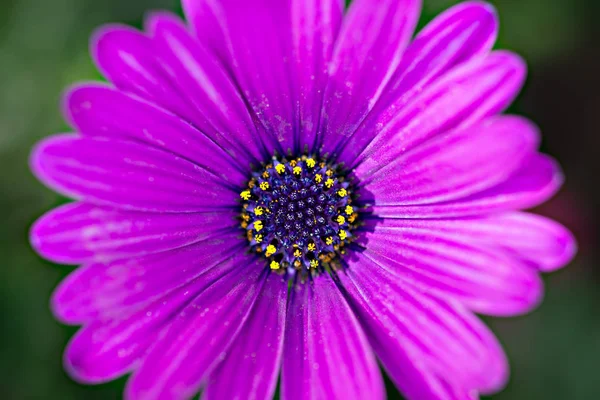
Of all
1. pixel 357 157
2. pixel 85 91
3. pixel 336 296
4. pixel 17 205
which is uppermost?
pixel 17 205

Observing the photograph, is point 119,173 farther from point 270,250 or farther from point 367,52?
point 367,52

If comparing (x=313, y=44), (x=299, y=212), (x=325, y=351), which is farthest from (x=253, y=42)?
(x=325, y=351)

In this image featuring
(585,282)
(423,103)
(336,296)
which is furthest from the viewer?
(585,282)

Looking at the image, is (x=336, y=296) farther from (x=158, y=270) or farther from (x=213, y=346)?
(x=158, y=270)

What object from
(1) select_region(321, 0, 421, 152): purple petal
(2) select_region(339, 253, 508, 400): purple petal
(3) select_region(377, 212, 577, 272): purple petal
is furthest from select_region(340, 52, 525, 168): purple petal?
(2) select_region(339, 253, 508, 400): purple petal

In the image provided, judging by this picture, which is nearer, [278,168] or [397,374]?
[397,374]

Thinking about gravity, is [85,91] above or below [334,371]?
above

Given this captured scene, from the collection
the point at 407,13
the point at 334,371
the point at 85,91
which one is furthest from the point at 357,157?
the point at 85,91

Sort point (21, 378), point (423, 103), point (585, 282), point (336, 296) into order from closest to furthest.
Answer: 1. point (423, 103)
2. point (336, 296)
3. point (21, 378)
4. point (585, 282)
